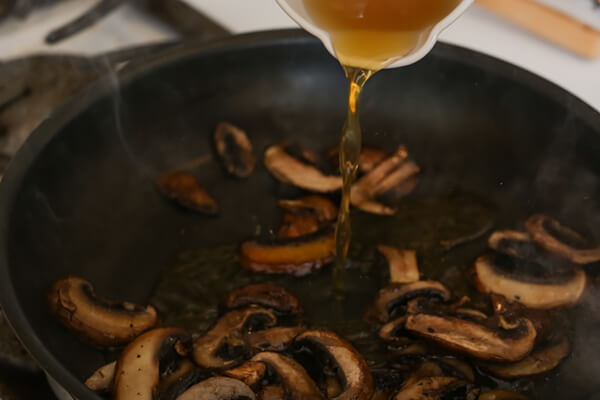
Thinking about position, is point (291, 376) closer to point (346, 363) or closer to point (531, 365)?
point (346, 363)

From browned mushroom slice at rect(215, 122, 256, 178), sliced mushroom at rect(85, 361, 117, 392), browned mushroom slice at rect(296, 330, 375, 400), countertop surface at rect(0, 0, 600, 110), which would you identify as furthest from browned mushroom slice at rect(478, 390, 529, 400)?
countertop surface at rect(0, 0, 600, 110)

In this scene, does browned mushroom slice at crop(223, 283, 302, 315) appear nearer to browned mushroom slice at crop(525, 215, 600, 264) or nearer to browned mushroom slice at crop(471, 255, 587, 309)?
browned mushroom slice at crop(471, 255, 587, 309)

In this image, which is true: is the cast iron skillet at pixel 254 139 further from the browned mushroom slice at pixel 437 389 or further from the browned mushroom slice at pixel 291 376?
the browned mushroom slice at pixel 291 376

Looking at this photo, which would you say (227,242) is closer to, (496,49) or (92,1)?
(496,49)

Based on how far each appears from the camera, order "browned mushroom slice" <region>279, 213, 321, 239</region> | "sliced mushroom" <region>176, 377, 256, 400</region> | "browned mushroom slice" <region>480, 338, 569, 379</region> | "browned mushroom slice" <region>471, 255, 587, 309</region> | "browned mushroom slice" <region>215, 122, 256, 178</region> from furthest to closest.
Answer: "browned mushroom slice" <region>215, 122, 256, 178</region> → "browned mushroom slice" <region>279, 213, 321, 239</region> → "browned mushroom slice" <region>471, 255, 587, 309</region> → "browned mushroom slice" <region>480, 338, 569, 379</region> → "sliced mushroom" <region>176, 377, 256, 400</region>

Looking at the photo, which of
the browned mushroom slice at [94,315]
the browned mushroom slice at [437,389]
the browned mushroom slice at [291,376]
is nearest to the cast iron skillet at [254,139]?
the browned mushroom slice at [94,315]
